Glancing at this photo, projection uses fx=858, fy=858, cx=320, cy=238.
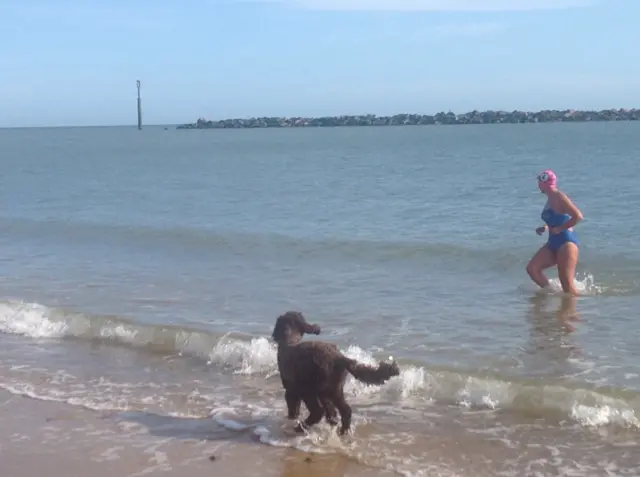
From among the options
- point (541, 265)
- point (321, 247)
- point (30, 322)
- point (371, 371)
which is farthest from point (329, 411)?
point (321, 247)

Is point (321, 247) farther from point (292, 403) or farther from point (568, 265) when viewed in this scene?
point (292, 403)

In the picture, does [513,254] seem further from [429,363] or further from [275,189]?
[275,189]

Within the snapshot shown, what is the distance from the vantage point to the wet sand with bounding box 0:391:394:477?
5984mm

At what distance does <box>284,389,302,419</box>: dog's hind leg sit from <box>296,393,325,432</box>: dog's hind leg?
0.11 m

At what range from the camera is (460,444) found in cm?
644

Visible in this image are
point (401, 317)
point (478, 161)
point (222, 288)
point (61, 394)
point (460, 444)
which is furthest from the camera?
point (478, 161)

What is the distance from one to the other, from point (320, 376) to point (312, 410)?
13.3 inches

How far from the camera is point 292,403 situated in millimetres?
6676

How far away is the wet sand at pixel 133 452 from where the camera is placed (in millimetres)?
5984

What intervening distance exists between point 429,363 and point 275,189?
2493 centimetres

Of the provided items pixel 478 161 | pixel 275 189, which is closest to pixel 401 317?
pixel 275 189

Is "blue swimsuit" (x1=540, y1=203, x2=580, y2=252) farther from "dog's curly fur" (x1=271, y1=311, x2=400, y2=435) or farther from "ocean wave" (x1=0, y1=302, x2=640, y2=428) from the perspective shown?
"dog's curly fur" (x1=271, y1=311, x2=400, y2=435)

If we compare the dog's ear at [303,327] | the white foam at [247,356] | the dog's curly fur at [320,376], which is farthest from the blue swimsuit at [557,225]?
the dog's curly fur at [320,376]

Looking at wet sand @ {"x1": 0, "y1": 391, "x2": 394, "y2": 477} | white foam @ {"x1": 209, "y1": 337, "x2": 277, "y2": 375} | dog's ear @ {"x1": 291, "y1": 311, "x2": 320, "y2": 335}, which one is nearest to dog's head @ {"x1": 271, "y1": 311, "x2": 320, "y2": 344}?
dog's ear @ {"x1": 291, "y1": 311, "x2": 320, "y2": 335}
